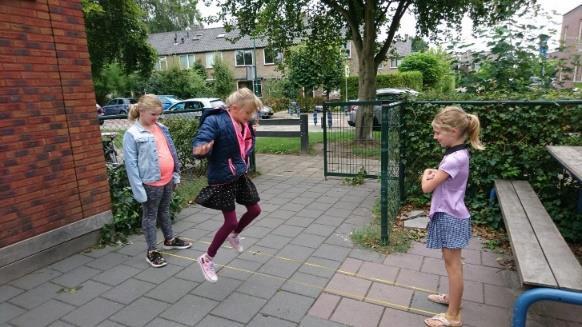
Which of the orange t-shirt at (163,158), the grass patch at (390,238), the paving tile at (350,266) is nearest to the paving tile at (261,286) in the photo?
the paving tile at (350,266)

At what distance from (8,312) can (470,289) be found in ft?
12.3

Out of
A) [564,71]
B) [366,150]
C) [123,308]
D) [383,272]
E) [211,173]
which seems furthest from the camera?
[366,150]

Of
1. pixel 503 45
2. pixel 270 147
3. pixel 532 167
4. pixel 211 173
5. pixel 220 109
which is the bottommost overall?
pixel 270 147

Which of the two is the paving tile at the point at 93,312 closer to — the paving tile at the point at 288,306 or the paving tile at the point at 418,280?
the paving tile at the point at 288,306

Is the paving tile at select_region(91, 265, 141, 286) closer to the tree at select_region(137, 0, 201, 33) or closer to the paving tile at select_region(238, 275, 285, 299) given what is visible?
the paving tile at select_region(238, 275, 285, 299)

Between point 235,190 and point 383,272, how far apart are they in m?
1.54

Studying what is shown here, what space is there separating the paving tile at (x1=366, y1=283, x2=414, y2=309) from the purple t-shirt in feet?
2.68

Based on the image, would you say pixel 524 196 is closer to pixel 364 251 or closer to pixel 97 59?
pixel 364 251

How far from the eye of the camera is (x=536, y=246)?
2.79 meters

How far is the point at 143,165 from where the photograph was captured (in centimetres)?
364

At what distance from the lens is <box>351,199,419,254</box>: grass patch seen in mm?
4059

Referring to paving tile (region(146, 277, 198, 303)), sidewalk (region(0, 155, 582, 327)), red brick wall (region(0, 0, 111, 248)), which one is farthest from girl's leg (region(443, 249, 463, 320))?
red brick wall (region(0, 0, 111, 248))

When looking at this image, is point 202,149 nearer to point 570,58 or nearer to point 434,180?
point 434,180

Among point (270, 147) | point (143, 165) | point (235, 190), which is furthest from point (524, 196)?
point (270, 147)
